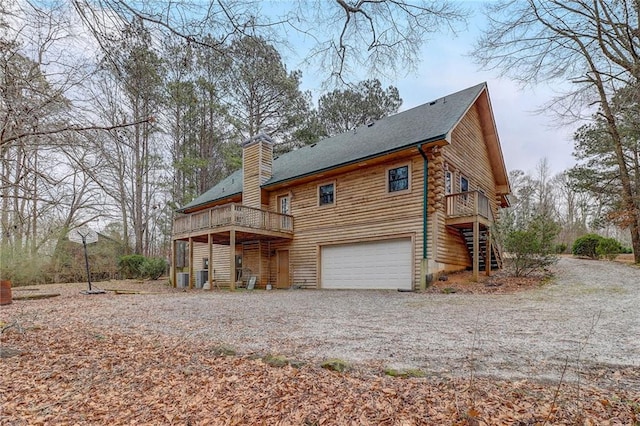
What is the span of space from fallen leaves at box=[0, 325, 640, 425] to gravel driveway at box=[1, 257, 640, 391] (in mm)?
390

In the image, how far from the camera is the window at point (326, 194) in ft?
43.8

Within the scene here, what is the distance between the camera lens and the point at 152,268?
19.1 m

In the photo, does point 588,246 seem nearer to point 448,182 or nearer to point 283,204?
point 448,182

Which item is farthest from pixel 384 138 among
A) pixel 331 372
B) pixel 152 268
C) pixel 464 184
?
pixel 152 268

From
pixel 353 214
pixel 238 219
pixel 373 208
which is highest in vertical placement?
pixel 373 208

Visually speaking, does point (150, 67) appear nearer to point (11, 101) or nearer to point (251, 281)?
point (11, 101)

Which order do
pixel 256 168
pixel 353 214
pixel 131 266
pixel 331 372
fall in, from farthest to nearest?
1. pixel 131 266
2. pixel 256 168
3. pixel 353 214
4. pixel 331 372

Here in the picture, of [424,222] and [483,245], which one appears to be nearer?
[424,222]

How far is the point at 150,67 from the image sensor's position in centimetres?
361

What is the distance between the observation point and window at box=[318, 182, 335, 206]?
13.4m

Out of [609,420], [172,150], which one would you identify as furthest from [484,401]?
[172,150]

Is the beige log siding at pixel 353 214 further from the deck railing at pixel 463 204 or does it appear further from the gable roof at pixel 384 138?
the deck railing at pixel 463 204

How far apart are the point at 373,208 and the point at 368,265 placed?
78.5 inches

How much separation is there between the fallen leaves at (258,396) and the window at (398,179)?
8.81 metres
